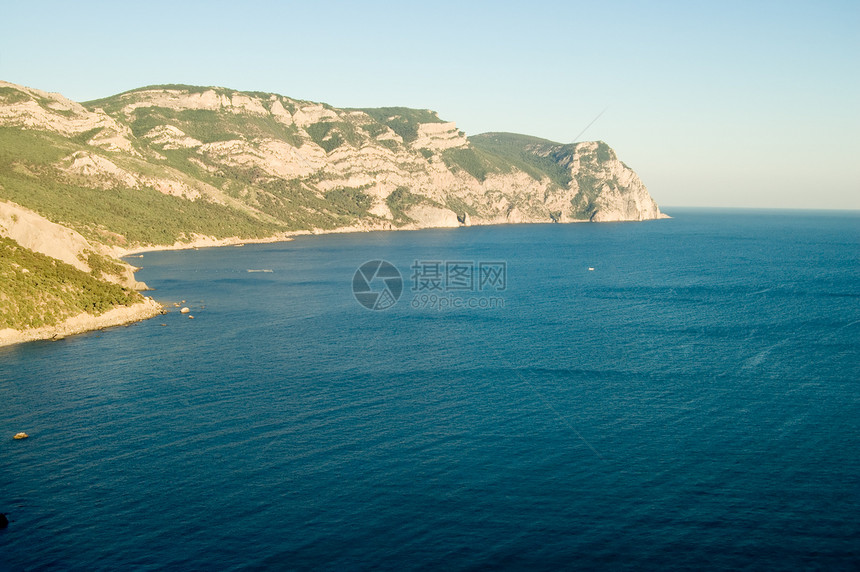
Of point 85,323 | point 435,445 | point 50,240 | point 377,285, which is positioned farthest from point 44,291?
point 435,445

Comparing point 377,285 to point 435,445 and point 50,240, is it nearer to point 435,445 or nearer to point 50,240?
point 50,240

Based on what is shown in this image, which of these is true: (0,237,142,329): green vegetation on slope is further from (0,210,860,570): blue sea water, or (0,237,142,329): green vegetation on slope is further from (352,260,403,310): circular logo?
(352,260,403,310): circular logo

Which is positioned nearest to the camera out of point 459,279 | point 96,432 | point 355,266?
point 96,432

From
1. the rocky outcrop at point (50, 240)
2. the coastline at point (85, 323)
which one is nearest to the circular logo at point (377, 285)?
the coastline at point (85, 323)

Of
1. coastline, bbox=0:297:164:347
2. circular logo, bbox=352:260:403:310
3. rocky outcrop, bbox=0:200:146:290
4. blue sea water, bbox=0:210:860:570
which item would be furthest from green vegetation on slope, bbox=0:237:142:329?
circular logo, bbox=352:260:403:310

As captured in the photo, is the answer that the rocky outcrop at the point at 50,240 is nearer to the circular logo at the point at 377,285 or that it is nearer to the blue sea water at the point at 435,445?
the blue sea water at the point at 435,445

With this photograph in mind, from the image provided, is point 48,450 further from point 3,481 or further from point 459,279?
point 459,279

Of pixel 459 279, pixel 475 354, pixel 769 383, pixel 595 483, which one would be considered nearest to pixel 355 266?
pixel 459 279
